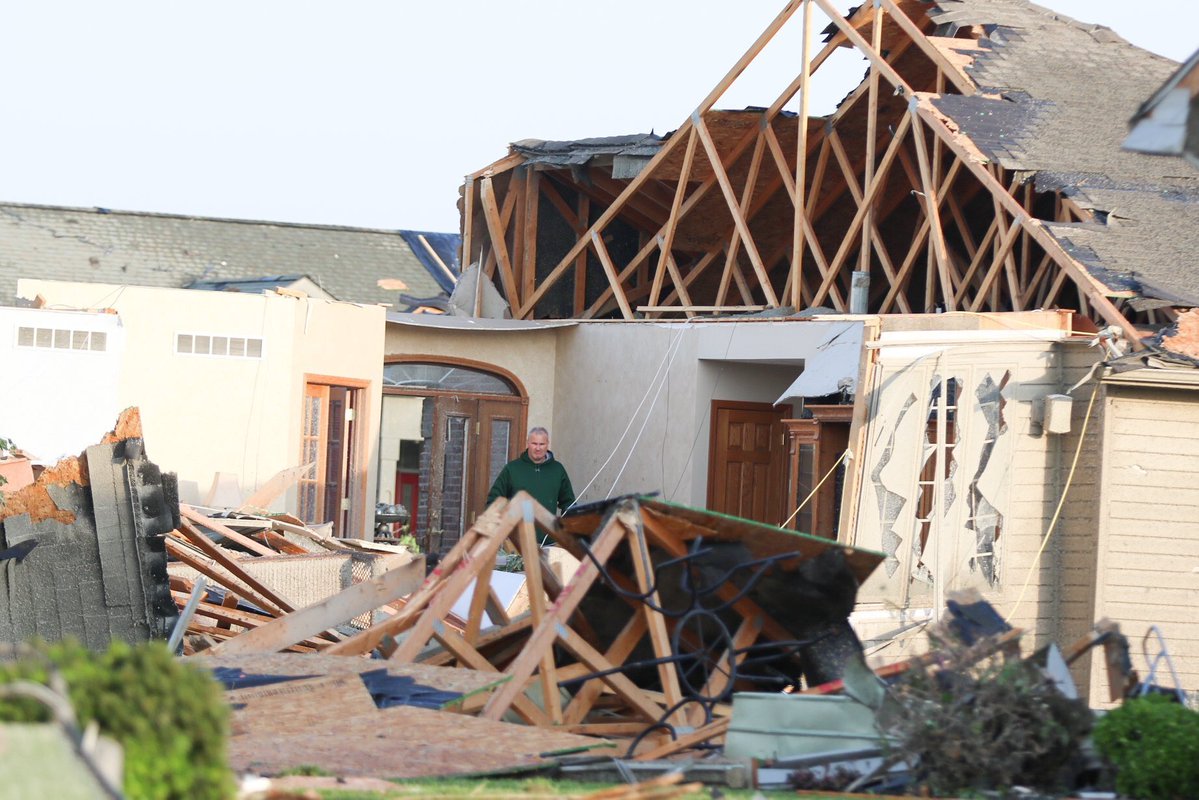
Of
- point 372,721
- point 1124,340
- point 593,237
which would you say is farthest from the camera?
point 593,237

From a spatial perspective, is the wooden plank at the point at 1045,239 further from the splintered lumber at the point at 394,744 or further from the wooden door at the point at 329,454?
the splintered lumber at the point at 394,744

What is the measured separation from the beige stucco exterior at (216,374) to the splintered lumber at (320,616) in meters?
10.0

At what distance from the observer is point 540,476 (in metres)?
14.0

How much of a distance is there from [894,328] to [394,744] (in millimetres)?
8997

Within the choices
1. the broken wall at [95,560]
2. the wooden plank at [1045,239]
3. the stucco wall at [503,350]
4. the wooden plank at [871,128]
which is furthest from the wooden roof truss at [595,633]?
the stucco wall at [503,350]

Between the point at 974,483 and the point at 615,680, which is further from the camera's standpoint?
the point at 974,483

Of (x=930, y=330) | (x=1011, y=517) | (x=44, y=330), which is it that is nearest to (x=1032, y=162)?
(x=930, y=330)

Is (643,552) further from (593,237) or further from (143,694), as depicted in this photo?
(593,237)

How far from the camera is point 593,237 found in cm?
2252

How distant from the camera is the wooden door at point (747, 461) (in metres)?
20.2

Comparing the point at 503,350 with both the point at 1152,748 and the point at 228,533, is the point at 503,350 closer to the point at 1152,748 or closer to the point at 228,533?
the point at 228,533

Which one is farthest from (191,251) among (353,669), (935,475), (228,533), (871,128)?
(353,669)

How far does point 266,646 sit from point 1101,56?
1462 cm

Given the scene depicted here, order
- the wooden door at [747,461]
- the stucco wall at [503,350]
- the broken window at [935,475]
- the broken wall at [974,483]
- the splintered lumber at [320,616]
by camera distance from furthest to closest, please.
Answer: the stucco wall at [503,350]
the wooden door at [747,461]
the broken window at [935,475]
the broken wall at [974,483]
the splintered lumber at [320,616]
